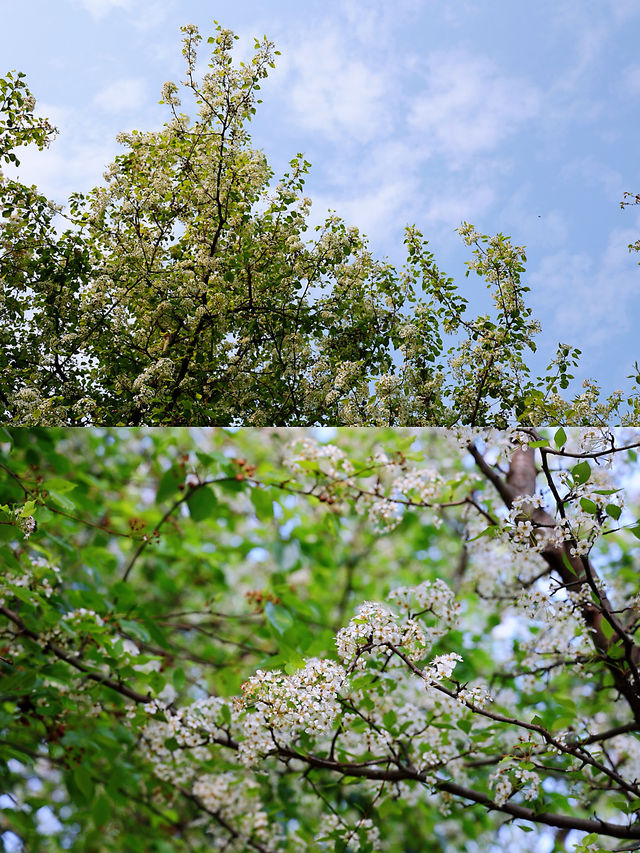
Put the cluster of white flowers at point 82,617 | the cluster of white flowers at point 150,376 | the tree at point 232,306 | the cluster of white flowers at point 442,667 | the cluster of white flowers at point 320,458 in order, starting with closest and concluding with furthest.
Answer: the cluster of white flowers at point 442,667
the cluster of white flowers at point 82,617
the cluster of white flowers at point 320,458
the cluster of white flowers at point 150,376
the tree at point 232,306

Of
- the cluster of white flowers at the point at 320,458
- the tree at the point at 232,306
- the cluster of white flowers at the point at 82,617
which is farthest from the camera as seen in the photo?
the tree at the point at 232,306

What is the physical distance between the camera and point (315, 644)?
174 cm

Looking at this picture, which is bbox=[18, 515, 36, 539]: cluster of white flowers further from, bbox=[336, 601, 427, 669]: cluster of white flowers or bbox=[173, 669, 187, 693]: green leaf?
bbox=[336, 601, 427, 669]: cluster of white flowers

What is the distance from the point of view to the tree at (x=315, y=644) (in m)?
1.67

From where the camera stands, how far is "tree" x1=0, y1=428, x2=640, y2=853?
1.67m

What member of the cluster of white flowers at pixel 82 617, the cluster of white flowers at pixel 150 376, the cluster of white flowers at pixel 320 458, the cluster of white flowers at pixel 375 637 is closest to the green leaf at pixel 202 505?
the cluster of white flowers at pixel 320 458

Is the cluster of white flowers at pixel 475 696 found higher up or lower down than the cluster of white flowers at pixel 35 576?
lower down

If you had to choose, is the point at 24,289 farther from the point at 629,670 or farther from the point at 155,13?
the point at 629,670

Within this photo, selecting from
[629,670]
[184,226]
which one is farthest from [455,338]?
[629,670]

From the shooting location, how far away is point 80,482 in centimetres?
183

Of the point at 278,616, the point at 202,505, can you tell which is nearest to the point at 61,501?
the point at 202,505

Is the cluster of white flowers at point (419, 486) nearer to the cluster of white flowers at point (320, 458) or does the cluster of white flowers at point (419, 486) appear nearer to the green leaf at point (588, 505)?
the cluster of white flowers at point (320, 458)

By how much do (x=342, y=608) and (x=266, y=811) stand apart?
0.48 meters

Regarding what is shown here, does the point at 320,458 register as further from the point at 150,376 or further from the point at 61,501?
the point at 150,376
